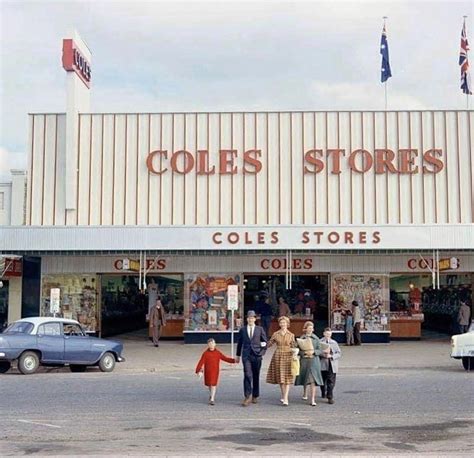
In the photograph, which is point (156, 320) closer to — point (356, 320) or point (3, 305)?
point (3, 305)

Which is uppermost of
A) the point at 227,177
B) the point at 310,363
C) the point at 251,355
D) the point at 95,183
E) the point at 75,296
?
the point at 227,177

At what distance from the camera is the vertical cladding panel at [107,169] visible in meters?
30.5

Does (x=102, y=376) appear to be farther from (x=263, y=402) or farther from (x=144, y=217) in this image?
(x=144, y=217)

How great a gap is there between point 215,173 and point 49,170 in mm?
6567

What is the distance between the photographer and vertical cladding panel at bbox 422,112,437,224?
98.7ft

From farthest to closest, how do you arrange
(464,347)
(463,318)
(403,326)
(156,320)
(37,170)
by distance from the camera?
(403,326), (37,170), (156,320), (463,318), (464,347)

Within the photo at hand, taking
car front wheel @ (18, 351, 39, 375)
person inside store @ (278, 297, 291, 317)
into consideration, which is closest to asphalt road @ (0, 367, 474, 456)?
car front wheel @ (18, 351, 39, 375)

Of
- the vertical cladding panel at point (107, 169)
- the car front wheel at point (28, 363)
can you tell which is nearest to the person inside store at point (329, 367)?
the car front wheel at point (28, 363)

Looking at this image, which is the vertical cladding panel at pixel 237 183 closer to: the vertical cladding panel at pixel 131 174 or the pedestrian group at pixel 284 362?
the vertical cladding panel at pixel 131 174

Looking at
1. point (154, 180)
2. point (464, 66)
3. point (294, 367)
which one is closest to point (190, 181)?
point (154, 180)

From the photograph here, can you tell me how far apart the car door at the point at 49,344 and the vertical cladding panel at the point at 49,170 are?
10381mm

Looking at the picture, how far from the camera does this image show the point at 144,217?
99.7ft

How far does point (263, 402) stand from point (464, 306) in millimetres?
15675

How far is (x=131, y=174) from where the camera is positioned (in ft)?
100
